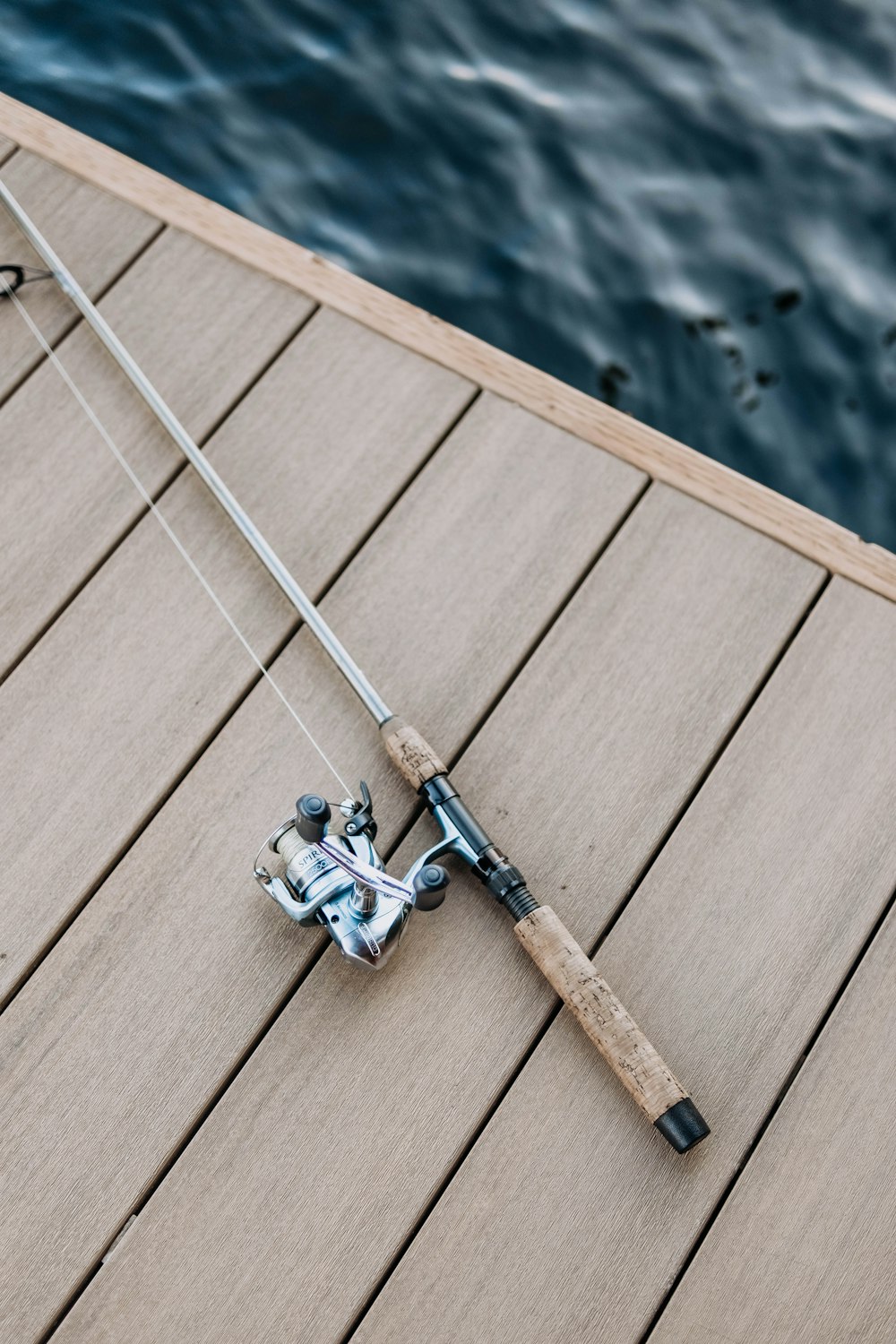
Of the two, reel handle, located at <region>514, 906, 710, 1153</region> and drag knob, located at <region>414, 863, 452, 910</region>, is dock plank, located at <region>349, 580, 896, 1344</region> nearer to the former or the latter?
reel handle, located at <region>514, 906, 710, 1153</region>

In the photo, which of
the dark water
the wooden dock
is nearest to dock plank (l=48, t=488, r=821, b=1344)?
the wooden dock

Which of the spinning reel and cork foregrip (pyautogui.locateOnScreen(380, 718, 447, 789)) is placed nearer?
the spinning reel

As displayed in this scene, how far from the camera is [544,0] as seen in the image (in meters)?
2.88

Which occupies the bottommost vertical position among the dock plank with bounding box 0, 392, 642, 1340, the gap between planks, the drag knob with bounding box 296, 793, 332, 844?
the gap between planks

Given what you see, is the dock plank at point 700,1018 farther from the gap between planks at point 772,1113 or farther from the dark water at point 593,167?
the dark water at point 593,167

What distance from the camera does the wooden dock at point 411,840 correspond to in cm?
152

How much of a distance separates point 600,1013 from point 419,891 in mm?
322

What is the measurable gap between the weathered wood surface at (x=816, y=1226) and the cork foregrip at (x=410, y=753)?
25.4 inches

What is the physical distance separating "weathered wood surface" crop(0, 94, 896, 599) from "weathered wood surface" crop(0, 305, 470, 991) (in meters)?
0.06

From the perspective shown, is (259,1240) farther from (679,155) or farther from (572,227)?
(679,155)

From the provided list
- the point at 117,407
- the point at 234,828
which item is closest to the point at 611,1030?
the point at 234,828

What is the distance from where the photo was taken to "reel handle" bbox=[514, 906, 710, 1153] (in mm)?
1511

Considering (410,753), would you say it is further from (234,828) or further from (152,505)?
(152,505)

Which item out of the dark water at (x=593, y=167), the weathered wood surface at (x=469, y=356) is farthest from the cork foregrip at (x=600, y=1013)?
the dark water at (x=593, y=167)
